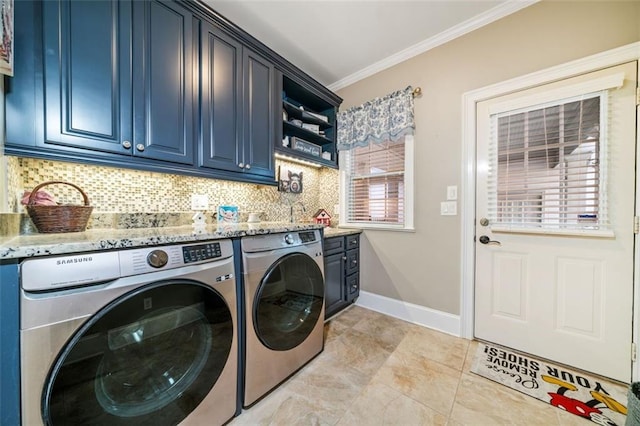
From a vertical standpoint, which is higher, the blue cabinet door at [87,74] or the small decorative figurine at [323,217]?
the blue cabinet door at [87,74]

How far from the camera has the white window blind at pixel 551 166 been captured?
1.49 meters

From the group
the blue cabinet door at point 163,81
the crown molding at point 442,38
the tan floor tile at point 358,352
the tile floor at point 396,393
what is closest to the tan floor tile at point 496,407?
the tile floor at point 396,393

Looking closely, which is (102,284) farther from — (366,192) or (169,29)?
(366,192)

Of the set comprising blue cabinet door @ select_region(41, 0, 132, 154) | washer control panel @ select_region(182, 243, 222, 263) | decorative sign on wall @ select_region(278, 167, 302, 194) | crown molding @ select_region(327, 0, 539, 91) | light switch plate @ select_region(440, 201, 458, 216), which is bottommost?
washer control panel @ select_region(182, 243, 222, 263)

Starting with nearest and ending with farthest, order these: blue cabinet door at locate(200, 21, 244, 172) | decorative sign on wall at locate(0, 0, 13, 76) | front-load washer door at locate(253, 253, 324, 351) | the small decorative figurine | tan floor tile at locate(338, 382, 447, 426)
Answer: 1. decorative sign on wall at locate(0, 0, 13, 76)
2. tan floor tile at locate(338, 382, 447, 426)
3. front-load washer door at locate(253, 253, 324, 351)
4. blue cabinet door at locate(200, 21, 244, 172)
5. the small decorative figurine

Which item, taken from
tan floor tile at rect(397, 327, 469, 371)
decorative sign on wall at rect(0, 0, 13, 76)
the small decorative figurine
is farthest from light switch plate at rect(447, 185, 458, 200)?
decorative sign on wall at rect(0, 0, 13, 76)

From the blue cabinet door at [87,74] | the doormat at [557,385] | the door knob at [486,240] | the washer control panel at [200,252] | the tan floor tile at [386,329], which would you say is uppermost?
the blue cabinet door at [87,74]

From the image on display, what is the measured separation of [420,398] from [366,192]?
1.90 metres

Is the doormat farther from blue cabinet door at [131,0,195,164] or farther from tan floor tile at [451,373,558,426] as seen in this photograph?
blue cabinet door at [131,0,195,164]

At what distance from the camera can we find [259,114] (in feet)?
6.17

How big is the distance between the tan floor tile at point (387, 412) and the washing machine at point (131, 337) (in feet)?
2.20

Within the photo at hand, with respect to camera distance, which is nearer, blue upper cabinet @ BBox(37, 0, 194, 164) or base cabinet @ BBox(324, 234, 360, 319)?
blue upper cabinet @ BBox(37, 0, 194, 164)

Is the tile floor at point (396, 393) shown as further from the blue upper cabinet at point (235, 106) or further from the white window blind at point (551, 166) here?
the blue upper cabinet at point (235, 106)

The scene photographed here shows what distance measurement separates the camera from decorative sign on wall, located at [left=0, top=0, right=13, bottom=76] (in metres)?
0.83
